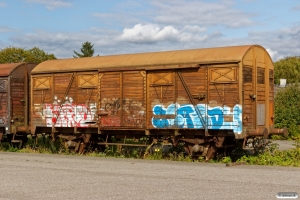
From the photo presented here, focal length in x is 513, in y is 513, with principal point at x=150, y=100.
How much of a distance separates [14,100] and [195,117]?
8.75m

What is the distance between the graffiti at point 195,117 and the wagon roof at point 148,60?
4.86 feet

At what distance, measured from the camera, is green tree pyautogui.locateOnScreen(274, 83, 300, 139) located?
2936 centimetres

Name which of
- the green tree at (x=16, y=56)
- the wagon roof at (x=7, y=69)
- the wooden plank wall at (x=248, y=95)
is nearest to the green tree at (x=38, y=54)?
the green tree at (x=16, y=56)

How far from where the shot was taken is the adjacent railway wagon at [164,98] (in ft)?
53.2

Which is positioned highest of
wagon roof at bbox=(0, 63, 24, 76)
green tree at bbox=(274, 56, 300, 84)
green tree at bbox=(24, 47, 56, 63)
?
green tree at bbox=(24, 47, 56, 63)

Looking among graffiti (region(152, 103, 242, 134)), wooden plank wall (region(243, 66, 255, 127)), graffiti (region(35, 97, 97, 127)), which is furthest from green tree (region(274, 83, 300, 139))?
graffiti (region(35, 97, 97, 127))

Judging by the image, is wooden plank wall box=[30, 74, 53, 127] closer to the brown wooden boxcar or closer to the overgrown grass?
the brown wooden boxcar

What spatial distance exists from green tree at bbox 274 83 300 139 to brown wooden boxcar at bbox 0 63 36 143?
14.9 meters

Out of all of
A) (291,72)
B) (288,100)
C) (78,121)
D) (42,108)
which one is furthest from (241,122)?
(291,72)

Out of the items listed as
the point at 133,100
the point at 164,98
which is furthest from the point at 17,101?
the point at 164,98

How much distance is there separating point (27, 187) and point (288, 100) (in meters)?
22.3

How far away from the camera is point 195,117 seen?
658 inches

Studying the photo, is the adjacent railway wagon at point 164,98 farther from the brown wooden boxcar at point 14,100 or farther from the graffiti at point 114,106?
the brown wooden boxcar at point 14,100

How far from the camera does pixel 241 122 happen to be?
51.9 ft
